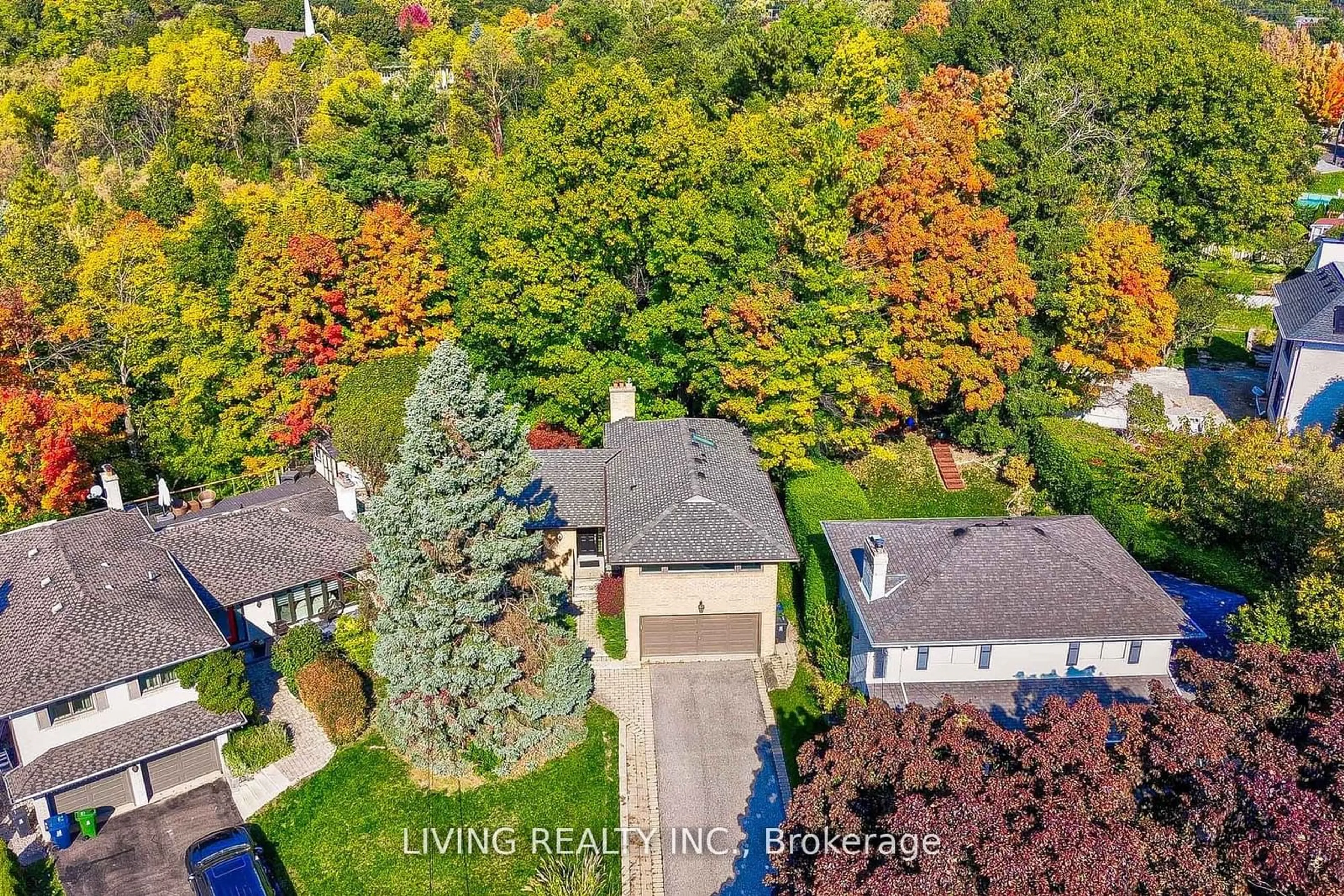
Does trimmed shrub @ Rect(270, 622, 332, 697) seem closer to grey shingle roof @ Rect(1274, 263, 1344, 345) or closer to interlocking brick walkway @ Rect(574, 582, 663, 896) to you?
interlocking brick walkway @ Rect(574, 582, 663, 896)

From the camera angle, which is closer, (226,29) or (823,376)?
(823,376)

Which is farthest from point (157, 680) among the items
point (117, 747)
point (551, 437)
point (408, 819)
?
point (551, 437)

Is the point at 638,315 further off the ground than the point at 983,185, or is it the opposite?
the point at 983,185

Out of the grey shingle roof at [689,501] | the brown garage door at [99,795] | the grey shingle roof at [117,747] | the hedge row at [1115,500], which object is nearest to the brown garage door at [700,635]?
the grey shingle roof at [689,501]

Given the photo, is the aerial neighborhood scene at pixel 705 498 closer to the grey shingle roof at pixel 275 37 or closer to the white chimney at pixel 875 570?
the white chimney at pixel 875 570

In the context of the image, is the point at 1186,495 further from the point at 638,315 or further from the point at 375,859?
the point at 375,859

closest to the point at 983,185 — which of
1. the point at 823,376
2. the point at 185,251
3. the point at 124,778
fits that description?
the point at 823,376
